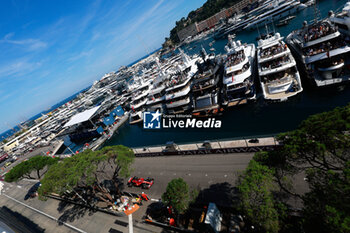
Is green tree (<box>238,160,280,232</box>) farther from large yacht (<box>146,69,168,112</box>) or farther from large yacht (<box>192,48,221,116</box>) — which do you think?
large yacht (<box>146,69,168,112</box>)

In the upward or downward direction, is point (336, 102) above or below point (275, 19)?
below

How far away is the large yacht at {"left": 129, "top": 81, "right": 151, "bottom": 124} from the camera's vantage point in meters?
59.0

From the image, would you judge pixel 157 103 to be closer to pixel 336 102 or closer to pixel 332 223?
pixel 336 102

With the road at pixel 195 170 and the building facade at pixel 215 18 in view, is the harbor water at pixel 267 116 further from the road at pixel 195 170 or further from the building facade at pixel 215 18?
the building facade at pixel 215 18

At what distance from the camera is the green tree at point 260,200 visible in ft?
34.8

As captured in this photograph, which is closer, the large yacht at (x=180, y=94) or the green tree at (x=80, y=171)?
the green tree at (x=80, y=171)

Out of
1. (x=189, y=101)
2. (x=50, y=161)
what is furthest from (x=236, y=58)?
(x=50, y=161)

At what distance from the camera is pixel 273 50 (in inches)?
1490

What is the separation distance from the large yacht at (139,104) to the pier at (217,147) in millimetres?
26743

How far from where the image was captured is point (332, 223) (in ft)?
25.0

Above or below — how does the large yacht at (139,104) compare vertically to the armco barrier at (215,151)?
above

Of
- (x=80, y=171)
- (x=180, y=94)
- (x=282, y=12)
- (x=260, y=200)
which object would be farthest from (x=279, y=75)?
(x=282, y=12)

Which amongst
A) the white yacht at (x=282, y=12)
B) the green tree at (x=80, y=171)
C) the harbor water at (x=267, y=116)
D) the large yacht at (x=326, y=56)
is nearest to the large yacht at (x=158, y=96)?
the harbor water at (x=267, y=116)

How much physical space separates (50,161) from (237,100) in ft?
141
